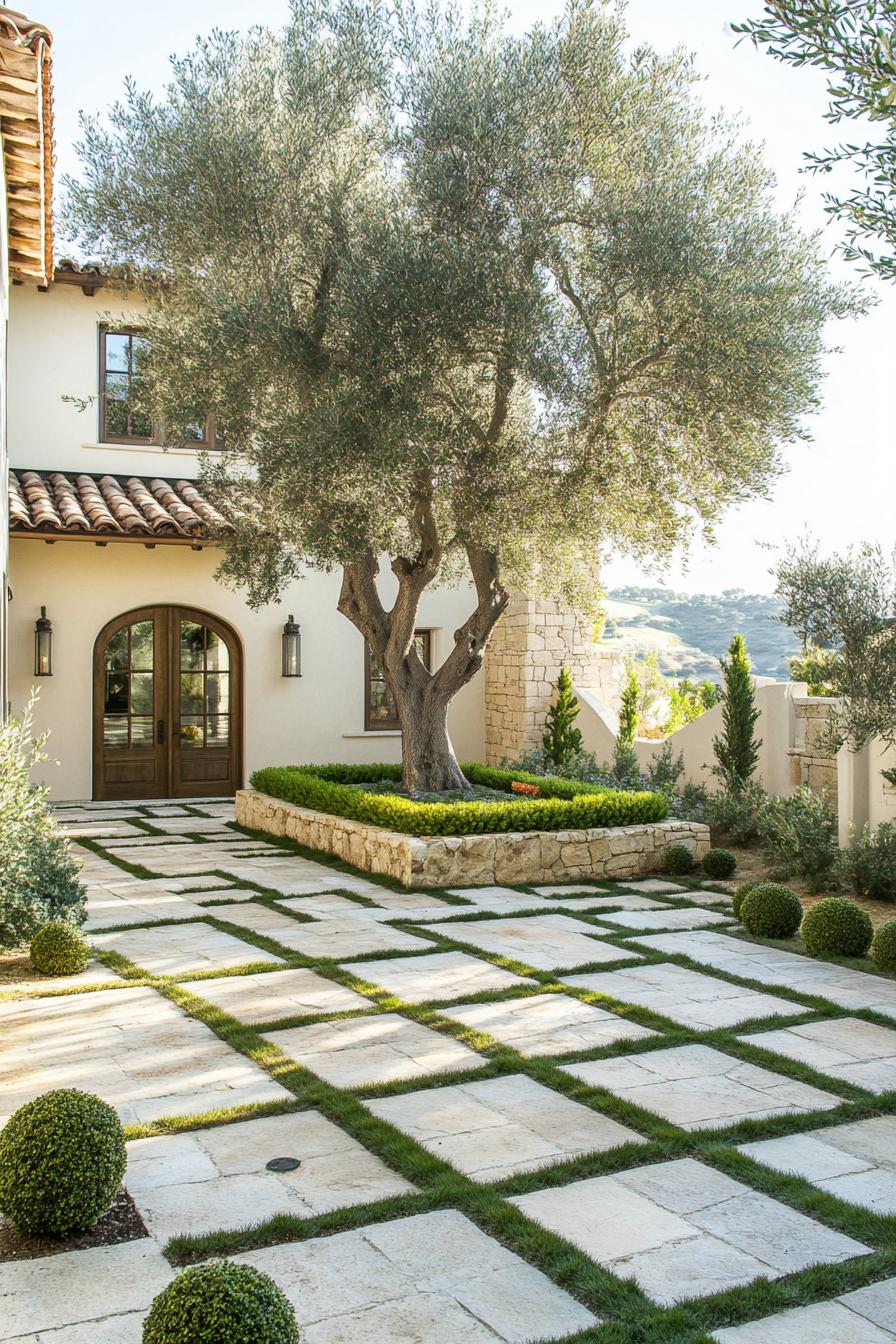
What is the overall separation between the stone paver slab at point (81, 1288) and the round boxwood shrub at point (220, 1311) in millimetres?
341

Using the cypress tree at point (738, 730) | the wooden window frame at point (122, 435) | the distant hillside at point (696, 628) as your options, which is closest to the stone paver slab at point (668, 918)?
the cypress tree at point (738, 730)

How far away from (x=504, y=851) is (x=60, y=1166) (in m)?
5.92

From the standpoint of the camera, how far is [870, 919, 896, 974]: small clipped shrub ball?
631cm

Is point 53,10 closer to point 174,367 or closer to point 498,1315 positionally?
point 174,367

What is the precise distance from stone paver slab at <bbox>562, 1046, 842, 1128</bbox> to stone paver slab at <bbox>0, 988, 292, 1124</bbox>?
1341mm

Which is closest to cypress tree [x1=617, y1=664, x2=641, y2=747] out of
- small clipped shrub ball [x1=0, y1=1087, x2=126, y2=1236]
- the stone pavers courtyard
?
the stone pavers courtyard

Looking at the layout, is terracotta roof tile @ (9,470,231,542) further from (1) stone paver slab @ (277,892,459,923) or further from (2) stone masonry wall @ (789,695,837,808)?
(2) stone masonry wall @ (789,695,837,808)

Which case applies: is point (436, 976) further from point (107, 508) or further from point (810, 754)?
point (107, 508)

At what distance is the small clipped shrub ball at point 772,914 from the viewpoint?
715 cm

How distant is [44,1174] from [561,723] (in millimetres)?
10968

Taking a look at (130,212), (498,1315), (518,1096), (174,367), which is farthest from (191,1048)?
(130,212)

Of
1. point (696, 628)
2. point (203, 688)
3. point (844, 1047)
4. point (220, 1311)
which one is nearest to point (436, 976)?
point (844, 1047)

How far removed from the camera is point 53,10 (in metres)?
9.79

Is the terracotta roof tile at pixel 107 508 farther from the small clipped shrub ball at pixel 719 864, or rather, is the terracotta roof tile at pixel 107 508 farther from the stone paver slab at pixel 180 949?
the small clipped shrub ball at pixel 719 864
